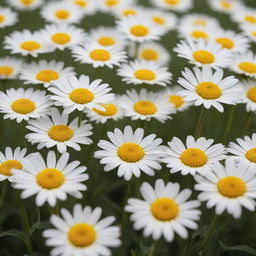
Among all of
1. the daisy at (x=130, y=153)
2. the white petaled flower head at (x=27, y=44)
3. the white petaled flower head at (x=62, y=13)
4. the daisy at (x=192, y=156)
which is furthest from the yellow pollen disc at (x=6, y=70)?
the daisy at (x=192, y=156)

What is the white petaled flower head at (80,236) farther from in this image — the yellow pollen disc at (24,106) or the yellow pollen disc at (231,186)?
the yellow pollen disc at (24,106)

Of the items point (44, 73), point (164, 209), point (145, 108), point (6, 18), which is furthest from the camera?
point (6, 18)

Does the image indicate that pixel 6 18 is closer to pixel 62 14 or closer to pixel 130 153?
pixel 62 14

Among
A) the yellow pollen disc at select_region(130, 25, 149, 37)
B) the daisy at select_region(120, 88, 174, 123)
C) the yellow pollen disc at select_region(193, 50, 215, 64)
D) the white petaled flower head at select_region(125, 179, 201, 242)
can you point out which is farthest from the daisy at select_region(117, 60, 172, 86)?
the white petaled flower head at select_region(125, 179, 201, 242)

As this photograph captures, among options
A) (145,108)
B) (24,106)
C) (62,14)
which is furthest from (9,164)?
(62,14)

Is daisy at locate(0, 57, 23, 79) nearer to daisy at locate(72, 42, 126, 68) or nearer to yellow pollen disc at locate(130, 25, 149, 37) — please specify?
daisy at locate(72, 42, 126, 68)

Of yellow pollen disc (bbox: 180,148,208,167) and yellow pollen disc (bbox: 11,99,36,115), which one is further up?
yellow pollen disc (bbox: 180,148,208,167)

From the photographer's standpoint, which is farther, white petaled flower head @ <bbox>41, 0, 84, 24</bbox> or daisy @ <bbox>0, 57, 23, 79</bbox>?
white petaled flower head @ <bbox>41, 0, 84, 24</bbox>
